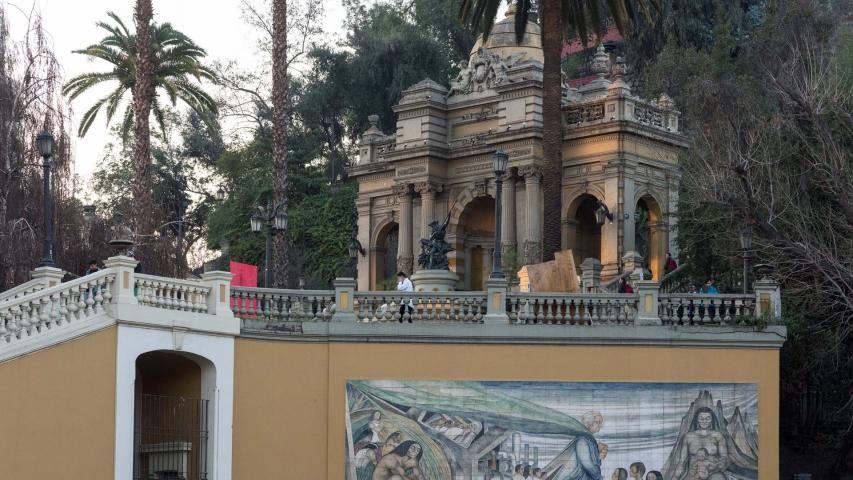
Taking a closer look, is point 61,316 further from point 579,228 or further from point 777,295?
point 579,228

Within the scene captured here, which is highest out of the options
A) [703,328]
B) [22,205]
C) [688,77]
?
[688,77]

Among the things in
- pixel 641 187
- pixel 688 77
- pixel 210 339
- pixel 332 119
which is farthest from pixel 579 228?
pixel 332 119

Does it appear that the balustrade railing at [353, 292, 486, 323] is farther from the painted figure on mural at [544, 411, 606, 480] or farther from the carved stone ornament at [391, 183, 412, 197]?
the carved stone ornament at [391, 183, 412, 197]

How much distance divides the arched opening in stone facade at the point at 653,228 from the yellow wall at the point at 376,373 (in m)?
12.3

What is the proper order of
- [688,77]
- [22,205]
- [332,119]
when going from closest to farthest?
[22,205] → [688,77] → [332,119]

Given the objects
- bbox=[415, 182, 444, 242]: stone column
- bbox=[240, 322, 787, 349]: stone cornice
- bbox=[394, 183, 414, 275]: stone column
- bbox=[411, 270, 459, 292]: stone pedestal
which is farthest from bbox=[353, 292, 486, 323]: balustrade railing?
bbox=[394, 183, 414, 275]: stone column

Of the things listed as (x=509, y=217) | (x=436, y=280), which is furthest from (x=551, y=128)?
(x=509, y=217)

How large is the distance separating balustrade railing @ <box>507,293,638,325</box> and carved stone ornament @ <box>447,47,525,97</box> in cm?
1450

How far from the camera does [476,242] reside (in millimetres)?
45750

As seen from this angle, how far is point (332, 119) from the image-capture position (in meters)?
69.1

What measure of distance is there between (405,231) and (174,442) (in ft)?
57.8

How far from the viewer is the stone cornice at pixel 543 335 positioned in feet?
98.3

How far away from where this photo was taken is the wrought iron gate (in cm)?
2908

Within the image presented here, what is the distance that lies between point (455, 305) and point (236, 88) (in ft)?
134
